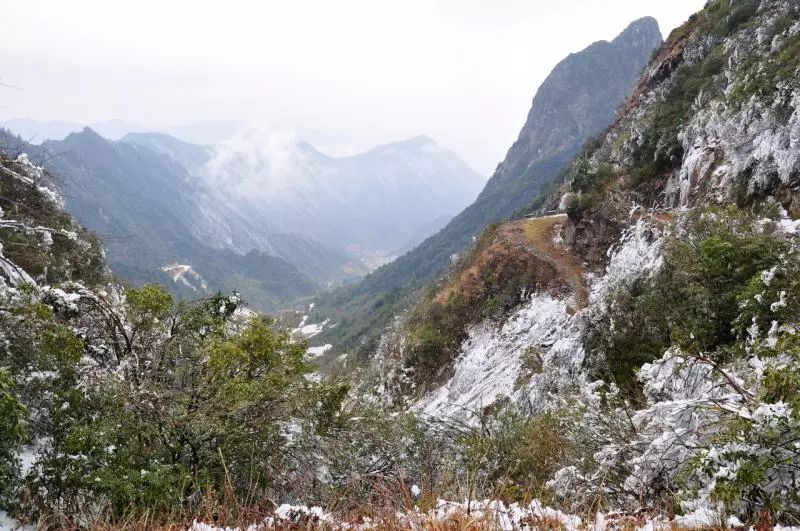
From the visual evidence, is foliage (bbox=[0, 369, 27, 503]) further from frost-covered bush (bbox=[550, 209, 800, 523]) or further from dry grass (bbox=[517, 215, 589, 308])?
dry grass (bbox=[517, 215, 589, 308])

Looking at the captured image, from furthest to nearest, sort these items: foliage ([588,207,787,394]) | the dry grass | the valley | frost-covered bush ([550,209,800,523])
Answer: the dry grass
foliage ([588,207,787,394])
the valley
frost-covered bush ([550,209,800,523])

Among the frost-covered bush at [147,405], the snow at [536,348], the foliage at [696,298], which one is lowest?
the snow at [536,348]

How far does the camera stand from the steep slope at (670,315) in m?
4.65

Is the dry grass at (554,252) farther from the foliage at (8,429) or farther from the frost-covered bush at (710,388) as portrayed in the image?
the foliage at (8,429)

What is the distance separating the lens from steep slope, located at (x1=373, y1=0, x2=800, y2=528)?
465 centimetres

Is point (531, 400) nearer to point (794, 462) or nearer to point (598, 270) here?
point (598, 270)

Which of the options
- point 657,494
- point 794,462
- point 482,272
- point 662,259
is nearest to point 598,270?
point 482,272

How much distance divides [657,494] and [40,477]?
7.80m

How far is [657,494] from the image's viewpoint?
605 cm

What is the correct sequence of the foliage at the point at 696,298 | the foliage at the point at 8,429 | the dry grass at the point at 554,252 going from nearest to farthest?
the foliage at the point at 8,429 < the foliage at the point at 696,298 < the dry grass at the point at 554,252

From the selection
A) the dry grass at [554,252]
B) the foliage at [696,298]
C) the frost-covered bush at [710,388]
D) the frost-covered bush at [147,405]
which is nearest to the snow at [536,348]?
the dry grass at [554,252]

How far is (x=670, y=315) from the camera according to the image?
14.0 m

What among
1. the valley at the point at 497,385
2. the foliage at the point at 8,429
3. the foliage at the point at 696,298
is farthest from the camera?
the foliage at the point at 696,298

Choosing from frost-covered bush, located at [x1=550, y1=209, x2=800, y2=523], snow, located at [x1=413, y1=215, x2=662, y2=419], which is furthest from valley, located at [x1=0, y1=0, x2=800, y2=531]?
snow, located at [x1=413, y1=215, x2=662, y2=419]
